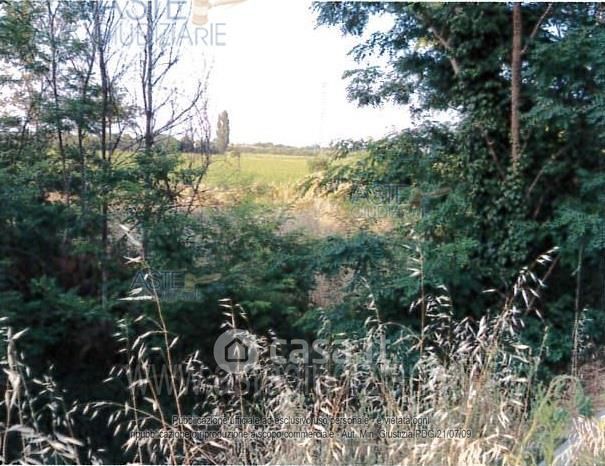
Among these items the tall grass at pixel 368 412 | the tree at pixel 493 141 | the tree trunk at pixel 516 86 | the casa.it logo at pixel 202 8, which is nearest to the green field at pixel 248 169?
the tree at pixel 493 141

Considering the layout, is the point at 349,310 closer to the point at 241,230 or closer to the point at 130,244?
the point at 241,230

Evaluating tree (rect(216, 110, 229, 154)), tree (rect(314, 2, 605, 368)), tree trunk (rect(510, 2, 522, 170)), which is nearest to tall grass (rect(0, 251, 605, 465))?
tree (rect(314, 2, 605, 368))

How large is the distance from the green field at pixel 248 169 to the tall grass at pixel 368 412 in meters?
1.02

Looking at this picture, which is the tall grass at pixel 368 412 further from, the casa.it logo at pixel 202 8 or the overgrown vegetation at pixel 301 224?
the casa.it logo at pixel 202 8

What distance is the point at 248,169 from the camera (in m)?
3.71

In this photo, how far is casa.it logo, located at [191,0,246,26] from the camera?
3594 millimetres

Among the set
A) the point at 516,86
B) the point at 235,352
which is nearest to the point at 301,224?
the point at 235,352

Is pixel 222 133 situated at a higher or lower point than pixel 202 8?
lower

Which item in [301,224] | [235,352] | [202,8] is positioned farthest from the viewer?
[301,224]

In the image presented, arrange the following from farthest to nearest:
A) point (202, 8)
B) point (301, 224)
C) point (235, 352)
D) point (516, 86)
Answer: point (516, 86) < point (301, 224) < point (202, 8) < point (235, 352)

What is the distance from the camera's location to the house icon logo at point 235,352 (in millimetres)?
3373

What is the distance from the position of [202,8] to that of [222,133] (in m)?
0.71

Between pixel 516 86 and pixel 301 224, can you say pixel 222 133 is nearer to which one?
pixel 301 224

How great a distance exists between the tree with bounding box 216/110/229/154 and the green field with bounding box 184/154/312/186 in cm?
5
